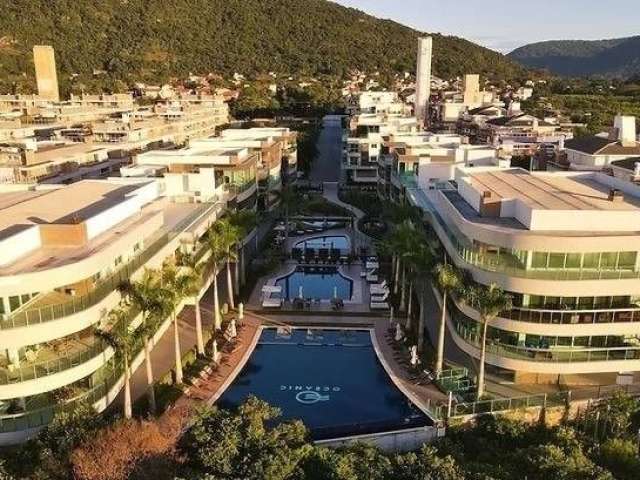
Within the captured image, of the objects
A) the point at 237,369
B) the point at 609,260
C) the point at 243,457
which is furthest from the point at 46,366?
the point at 609,260

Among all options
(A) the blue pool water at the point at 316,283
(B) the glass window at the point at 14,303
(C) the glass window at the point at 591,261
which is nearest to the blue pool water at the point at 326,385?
(A) the blue pool water at the point at 316,283

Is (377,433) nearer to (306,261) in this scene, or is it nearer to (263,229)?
(306,261)

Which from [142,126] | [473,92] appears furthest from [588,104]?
[142,126]

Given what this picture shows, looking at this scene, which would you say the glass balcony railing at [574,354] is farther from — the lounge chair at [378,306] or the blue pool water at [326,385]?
the lounge chair at [378,306]

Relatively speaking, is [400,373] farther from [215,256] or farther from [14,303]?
[14,303]

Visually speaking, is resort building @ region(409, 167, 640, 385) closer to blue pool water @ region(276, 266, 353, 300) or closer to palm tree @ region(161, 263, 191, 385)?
palm tree @ region(161, 263, 191, 385)

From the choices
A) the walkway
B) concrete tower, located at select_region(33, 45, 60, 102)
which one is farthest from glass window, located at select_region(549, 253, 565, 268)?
concrete tower, located at select_region(33, 45, 60, 102)
